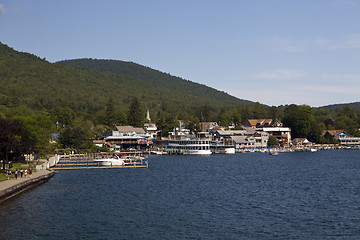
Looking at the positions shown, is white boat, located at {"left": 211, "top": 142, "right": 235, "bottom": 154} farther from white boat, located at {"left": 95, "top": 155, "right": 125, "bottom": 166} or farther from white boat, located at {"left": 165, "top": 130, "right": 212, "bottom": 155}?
white boat, located at {"left": 95, "top": 155, "right": 125, "bottom": 166}

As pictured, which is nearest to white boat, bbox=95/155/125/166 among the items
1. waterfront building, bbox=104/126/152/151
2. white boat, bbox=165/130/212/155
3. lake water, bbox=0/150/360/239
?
lake water, bbox=0/150/360/239

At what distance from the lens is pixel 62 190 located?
6222 cm

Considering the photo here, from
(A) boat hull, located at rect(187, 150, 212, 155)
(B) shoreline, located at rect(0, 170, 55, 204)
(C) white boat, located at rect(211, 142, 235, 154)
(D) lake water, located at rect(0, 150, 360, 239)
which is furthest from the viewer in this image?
(C) white boat, located at rect(211, 142, 235, 154)

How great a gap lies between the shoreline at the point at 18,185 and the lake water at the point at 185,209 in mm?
1060

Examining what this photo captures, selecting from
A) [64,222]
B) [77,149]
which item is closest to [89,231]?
[64,222]

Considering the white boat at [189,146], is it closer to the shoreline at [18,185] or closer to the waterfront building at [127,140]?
the waterfront building at [127,140]

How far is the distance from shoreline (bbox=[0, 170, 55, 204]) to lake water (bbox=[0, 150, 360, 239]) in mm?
1060

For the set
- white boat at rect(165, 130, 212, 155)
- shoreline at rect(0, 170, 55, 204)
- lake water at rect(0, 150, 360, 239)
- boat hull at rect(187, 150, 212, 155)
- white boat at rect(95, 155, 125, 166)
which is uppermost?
white boat at rect(165, 130, 212, 155)

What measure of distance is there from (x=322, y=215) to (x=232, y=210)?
31.5ft

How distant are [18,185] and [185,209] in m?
23.1

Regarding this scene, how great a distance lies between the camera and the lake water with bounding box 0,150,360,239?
38.6m

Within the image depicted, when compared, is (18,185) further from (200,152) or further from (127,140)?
(127,140)

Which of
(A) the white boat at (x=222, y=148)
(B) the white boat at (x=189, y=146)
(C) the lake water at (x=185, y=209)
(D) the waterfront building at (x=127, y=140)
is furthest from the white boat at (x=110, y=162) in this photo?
(A) the white boat at (x=222, y=148)

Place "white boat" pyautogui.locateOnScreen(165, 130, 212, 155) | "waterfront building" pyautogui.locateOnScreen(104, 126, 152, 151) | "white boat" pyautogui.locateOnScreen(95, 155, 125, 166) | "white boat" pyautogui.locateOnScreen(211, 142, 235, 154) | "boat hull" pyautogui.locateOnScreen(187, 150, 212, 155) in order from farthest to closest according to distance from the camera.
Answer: "waterfront building" pyautogui.locateOnScreen(104, 126, 152, 151) → "white boat" pyautogui.locateOnScreen(211, 142, 235, 154) → "white boat" pyautogui.locateOnScreen(165, 130, 212, 155) → "boat hull" pyautogui.locateOnScreen(187, 150, 212, 155) → "white boat" pyautogui.locateOnScreen(95, 155, 125, 166)
